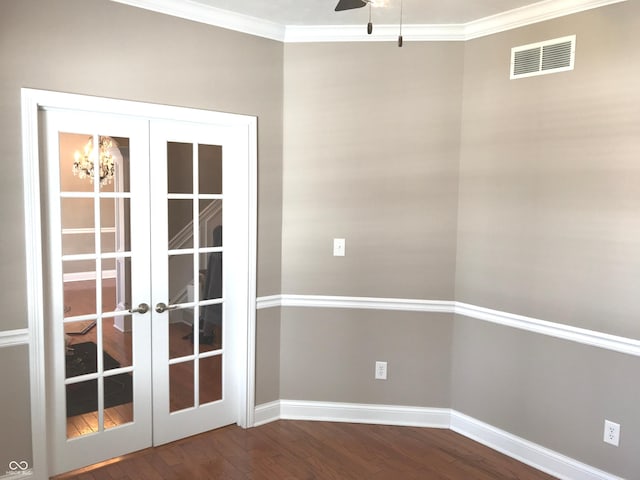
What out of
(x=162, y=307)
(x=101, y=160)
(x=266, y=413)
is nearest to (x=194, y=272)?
(x=162, y=307)

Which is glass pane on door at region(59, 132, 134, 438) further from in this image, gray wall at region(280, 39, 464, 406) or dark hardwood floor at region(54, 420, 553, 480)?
gray wall at region(280, 39, 464, 406)

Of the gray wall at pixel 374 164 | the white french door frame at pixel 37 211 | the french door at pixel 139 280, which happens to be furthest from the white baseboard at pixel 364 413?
the white french door frame at pixel 37 211

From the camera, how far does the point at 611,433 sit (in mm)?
2748

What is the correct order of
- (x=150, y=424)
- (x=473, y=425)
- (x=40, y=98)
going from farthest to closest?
(x=473, y=425) < (x=150, y=424) < (x=40, y=98)

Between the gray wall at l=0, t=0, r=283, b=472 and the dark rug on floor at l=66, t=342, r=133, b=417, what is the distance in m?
0.27

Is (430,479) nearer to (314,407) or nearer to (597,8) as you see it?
(314,407)

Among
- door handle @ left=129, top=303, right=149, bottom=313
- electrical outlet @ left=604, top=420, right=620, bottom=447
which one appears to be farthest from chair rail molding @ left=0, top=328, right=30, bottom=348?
electrical outlet @ left=604, top=420, right=620, bottom=447

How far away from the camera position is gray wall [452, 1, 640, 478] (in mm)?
2668

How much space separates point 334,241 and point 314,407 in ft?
4.04

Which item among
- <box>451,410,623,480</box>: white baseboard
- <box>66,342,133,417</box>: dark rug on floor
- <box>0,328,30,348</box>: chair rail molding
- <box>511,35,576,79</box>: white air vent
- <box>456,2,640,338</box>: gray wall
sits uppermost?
<box>511,35,576,79</box>: white air vent

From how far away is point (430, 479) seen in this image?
2.94 meters

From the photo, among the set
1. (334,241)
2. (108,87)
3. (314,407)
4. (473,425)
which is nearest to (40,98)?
(108,87)

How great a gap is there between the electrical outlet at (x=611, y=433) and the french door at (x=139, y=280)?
229cm

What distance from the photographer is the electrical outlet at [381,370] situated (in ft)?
11.8
